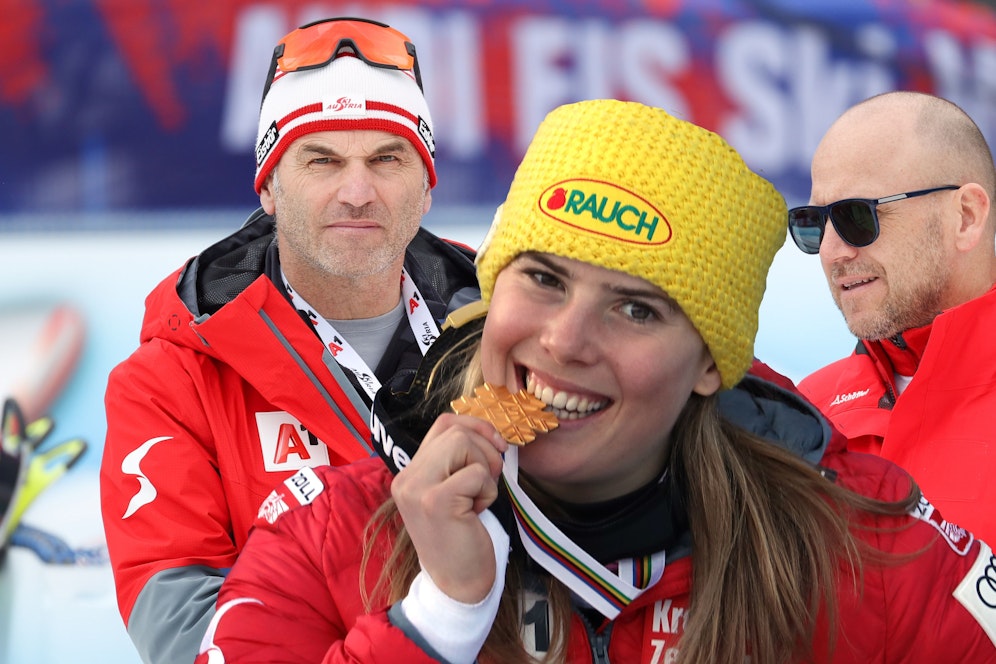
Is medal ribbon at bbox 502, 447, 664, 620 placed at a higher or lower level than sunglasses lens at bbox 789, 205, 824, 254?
lower

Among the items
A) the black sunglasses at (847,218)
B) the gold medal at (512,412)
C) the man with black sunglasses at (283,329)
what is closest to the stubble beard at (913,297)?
the black sunglasses at (847,218)

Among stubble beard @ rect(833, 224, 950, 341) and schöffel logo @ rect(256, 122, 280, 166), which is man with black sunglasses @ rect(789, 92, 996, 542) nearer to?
stubble beard @ rect(833, 224, 950, 341)

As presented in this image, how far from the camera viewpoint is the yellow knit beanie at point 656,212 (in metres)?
1.69

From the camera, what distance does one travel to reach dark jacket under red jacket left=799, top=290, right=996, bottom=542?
8.51 ft

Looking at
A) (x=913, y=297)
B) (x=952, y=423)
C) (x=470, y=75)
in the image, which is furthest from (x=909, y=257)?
(x=470, y=75)

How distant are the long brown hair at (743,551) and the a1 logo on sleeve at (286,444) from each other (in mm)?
939

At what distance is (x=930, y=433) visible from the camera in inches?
110

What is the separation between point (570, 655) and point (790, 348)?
3297mm

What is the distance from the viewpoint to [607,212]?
1698 mm

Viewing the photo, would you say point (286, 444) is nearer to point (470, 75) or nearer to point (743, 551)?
point (743, 551)

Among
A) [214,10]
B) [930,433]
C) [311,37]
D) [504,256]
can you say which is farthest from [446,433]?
[214,10]

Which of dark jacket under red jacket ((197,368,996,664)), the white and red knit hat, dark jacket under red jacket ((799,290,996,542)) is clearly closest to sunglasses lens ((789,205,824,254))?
dark jacket under red jacket ((799,290,996,542))

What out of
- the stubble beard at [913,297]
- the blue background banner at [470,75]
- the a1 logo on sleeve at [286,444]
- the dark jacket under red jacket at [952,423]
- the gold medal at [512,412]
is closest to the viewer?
the gold medal at [512,412]

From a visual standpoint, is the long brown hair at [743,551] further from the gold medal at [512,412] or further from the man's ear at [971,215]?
the man's ear at [971,215]
